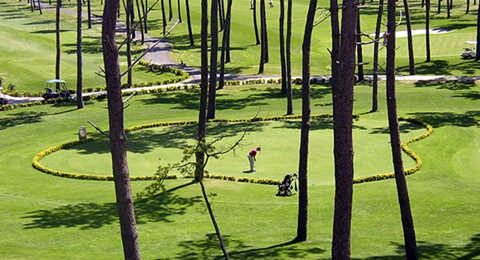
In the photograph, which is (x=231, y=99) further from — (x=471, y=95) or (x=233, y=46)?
(x=233, y=46)

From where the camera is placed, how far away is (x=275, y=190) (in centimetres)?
3256

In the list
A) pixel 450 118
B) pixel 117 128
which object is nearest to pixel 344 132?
pixel 117 128

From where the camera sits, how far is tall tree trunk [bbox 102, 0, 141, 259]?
14805 millimetres

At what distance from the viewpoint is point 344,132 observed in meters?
16.0

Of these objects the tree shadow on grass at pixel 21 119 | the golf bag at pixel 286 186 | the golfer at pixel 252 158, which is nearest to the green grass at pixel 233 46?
the tree shadow on grass at pixel 21 119

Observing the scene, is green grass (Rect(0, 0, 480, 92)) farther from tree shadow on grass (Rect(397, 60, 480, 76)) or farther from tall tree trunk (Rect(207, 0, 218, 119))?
tall tree trunk (Rect(207, 0, 218, 119))

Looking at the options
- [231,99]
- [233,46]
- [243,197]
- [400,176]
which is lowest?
[231,99]

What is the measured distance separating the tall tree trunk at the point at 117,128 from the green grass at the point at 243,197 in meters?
8.10

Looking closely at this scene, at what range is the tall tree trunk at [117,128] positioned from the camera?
14.8 meters

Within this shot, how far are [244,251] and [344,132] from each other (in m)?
→ 8.89

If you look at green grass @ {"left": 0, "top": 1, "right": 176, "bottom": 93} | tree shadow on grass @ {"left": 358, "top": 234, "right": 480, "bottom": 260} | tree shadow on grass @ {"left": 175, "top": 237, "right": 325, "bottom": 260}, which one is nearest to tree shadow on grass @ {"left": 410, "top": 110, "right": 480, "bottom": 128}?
tree shadow on grass @ {"left": 358, "top": 234, "right": 480, "bottom": 260}

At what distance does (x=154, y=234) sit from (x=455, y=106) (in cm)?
3346

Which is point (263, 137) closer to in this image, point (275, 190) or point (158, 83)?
point (275, 190)

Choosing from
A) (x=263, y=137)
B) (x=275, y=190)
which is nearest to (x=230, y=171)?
(x=275, y=190)
